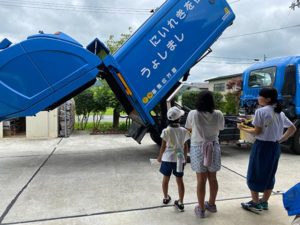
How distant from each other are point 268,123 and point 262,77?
4.47m

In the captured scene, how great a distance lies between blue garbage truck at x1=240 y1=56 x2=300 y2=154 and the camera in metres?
6.62

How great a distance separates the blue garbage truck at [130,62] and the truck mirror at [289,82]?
184 cm

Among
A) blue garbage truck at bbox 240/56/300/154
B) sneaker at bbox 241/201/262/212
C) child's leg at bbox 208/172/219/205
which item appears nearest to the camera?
child's leg at bbox 208/172/219/205

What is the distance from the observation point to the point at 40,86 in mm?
5223

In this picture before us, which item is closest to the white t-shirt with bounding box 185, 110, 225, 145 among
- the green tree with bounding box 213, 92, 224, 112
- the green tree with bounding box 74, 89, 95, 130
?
the green tree with bounding box 74, 89, 95, 130

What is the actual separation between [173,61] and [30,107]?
289 centimetres

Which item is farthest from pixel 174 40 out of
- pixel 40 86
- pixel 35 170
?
pixel 35 170

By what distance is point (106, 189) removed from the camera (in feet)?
14.6

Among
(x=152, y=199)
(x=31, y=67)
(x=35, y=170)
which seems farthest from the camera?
(x=35, y=170)

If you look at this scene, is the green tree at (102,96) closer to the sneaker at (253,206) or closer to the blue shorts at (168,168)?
the blue shorts at (168,168)

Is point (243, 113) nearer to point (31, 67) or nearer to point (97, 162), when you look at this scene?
point (97, 162)

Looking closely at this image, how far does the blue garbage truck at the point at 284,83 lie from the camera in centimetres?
662

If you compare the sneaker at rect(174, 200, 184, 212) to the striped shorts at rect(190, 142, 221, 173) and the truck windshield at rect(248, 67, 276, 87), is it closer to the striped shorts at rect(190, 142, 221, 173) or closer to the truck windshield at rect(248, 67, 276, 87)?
the striped shorts at rect(190, 142, 221, 173)

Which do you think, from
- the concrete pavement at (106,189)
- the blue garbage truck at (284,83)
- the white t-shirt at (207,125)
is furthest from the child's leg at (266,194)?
the blue garbage truck at (284,83)
